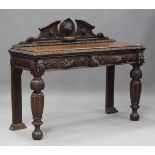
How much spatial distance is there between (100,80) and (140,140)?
2275 mm

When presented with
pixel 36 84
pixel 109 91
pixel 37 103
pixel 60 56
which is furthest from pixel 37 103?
pixel 109 91

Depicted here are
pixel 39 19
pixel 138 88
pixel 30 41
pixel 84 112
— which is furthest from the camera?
pixel 39 19

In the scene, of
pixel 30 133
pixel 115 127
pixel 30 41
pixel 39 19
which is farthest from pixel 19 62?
pixel 39 19

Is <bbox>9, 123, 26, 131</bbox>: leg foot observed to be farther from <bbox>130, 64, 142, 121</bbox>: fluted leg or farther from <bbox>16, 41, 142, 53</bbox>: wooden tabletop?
<bbox>130, 64, 142, 121</bbox>: fluted leg

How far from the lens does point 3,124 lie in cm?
675

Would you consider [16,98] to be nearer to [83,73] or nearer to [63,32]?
[63,32]

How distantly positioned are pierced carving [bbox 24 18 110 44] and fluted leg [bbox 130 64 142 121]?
2.35 feet

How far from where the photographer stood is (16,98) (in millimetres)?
6582

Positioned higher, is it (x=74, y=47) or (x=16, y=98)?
(x=74, y=47)

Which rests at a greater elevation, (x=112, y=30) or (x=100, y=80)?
(x=112, y=30)

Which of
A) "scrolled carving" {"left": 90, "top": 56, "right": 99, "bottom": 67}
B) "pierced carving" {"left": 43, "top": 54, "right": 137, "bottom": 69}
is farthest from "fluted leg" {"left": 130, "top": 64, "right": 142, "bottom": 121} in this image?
"scrolled carving" {"left": 90, "top": 56, "right": 99, "bottom": 67}

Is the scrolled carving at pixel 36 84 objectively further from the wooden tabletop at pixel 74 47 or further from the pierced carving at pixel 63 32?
the pierced carving at pixel 63 32

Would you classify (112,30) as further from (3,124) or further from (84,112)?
(3,124)

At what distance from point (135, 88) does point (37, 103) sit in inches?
56.4
